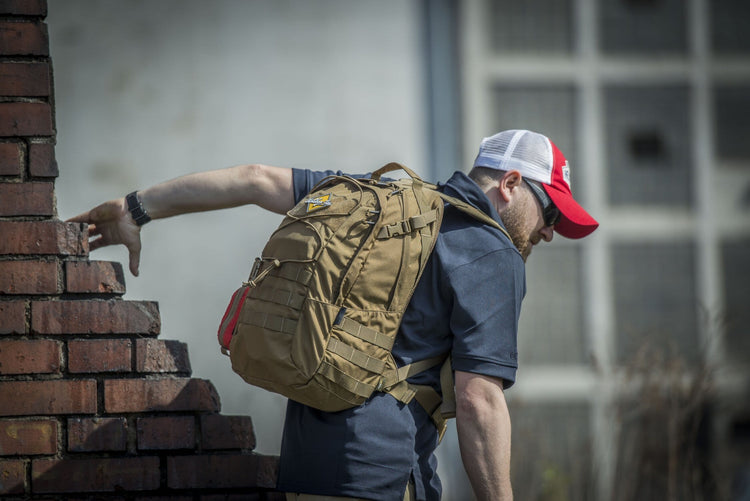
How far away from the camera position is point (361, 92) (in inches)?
170

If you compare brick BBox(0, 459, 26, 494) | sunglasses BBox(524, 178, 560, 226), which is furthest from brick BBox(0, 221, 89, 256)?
sunglasses BBox(524, 178, 560, 226)

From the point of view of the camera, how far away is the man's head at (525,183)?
2.21 meters

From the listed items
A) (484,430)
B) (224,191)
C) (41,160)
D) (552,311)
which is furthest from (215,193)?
(552,311)

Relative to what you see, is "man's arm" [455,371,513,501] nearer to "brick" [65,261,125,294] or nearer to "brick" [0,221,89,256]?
"brick" [65,261,125,294]

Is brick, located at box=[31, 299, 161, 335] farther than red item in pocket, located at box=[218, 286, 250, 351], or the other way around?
brick, located at box=[31, 299, 161, 335]

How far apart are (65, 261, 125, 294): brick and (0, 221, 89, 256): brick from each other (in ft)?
0.14

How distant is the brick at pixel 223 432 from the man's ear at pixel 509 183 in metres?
0.98

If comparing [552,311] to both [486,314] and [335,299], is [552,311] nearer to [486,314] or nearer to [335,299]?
[486,314]

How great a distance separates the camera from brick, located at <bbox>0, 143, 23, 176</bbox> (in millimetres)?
2252

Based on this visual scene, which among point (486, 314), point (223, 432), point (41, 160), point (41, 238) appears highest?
point (41, 160)

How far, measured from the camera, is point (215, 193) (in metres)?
2.24

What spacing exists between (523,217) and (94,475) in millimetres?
1363

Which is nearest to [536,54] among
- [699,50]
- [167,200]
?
[699,50]

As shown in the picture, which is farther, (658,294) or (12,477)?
(658,294)
